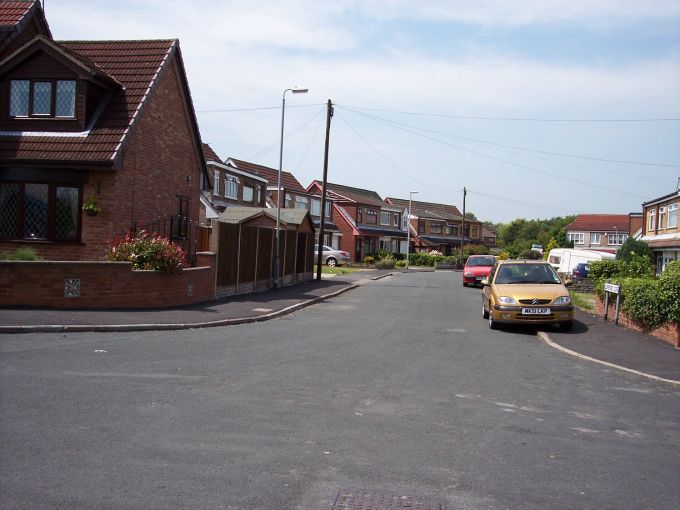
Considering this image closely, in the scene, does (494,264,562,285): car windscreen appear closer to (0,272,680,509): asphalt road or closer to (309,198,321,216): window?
(0,272,680,509): asphalt road

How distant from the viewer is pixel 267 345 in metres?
11.0

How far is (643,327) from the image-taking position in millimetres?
14320

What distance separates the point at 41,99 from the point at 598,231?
8375 centimetres

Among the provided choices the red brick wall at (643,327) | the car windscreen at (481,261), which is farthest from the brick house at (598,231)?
the red brick wall at (643,327)

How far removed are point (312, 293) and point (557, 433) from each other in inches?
665

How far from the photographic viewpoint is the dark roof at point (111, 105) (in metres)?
17.2

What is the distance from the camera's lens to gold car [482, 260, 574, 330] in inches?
565

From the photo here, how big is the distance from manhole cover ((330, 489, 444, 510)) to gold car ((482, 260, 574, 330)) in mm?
10396

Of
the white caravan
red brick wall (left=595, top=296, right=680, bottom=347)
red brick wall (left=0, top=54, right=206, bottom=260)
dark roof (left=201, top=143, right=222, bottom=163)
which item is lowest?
red brick wall (left=595, top=296, right=680, bottom=347)

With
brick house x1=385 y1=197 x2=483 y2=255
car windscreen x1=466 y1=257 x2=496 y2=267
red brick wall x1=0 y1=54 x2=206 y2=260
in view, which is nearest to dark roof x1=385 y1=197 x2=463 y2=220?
brick house x1=385 y1=197 x2=483 y2=255

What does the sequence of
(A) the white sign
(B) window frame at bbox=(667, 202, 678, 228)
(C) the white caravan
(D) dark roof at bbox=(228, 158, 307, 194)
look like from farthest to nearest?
(D) dark roof at bbox=(228, 158, 307, 194) < (C) the white caravan < (B) window frame at bbox=(667, 202, 678, 228) < (A) the white sign

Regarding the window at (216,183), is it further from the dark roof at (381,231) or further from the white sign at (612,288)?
the white sign at (612,288)

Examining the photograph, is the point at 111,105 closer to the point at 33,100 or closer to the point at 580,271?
the point at 33,100

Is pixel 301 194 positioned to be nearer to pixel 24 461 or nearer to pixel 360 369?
pixel 360 369
